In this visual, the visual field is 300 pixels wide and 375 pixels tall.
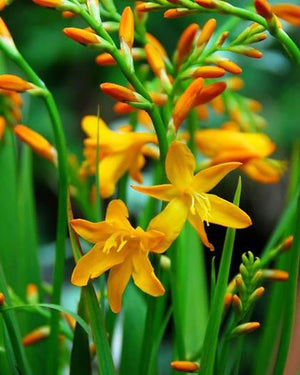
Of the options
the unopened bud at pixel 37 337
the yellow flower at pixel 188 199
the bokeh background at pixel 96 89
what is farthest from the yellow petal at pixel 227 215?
the bokeh background at pixel 96 89

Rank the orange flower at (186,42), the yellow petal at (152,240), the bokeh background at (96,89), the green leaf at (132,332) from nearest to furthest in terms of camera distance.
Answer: the yellow petal at (152,240) → the orange flower at (186,42) → the green leaf at (132,332) → the bokeh background at (96,89)

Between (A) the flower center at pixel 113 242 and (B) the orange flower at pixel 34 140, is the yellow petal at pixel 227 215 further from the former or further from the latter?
(B) the orange flower at pixel 34 140

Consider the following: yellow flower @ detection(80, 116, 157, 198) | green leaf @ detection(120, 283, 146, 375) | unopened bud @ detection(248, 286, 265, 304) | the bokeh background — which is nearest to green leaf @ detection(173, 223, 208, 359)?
green leaf @ detection(120, 283, 146, 375)

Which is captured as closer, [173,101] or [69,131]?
[173,101]

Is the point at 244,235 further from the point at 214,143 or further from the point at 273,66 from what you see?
the point at 214,143

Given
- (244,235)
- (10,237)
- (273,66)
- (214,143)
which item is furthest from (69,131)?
(214,143)

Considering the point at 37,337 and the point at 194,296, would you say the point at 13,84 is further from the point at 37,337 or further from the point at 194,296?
the point at 194,296

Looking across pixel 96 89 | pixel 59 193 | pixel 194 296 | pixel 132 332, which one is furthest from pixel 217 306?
pixel 96 89
